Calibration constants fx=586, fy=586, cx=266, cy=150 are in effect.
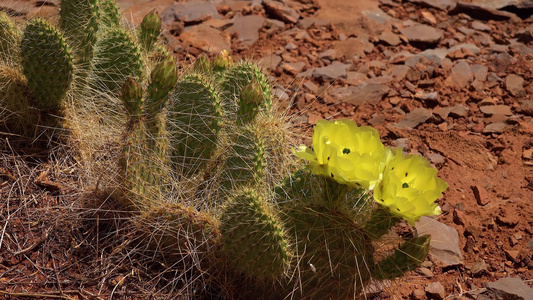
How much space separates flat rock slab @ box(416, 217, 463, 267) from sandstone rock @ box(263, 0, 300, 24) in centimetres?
230

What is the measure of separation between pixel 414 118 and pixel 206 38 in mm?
1622

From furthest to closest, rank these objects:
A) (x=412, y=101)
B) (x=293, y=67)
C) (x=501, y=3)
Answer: (x=501, y=3), (x=293, y=67), (x=412, y=101)

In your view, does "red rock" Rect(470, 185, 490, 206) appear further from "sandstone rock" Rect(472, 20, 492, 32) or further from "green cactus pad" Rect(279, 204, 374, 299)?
"sandstone rock" Rect(472, 20, 492, 32)

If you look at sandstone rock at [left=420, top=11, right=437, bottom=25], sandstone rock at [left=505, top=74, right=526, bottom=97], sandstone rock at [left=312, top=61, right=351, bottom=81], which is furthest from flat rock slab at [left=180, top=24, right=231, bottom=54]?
sandstone rock at [left=505, top=74, right=526, bottom=97]

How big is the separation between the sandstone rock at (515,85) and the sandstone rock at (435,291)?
1.74 m

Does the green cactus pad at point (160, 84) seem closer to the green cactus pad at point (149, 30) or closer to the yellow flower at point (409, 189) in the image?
the green cactus pad at point (149, 30)

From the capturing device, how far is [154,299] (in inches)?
89.0

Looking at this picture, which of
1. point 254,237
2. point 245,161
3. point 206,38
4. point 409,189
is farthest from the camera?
point 206,38

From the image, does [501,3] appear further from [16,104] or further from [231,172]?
[16,104]

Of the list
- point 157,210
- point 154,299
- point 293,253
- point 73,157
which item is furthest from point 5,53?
point 293,253

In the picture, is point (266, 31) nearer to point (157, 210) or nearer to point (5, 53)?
point (5, 53)

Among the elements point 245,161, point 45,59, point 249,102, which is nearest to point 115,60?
point 45,59

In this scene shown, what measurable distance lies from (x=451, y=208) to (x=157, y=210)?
1465 millimetres

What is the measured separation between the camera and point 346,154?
1.96 m
